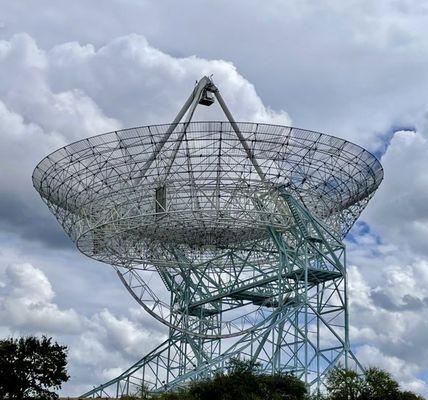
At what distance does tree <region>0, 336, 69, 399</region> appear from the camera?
69.1 meters

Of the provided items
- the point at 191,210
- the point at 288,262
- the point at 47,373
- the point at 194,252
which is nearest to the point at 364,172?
the point at 288,262

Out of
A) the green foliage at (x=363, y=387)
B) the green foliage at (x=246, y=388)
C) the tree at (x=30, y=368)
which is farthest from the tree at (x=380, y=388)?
the tree at (x=30, y=368)

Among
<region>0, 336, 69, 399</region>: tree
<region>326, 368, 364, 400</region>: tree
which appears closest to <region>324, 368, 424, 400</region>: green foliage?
<region>326, 368, 364, 400</region>: tree

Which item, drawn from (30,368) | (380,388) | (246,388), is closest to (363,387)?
(380,388)

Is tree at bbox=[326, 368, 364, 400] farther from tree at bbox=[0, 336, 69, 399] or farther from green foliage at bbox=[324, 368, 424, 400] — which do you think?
tree at bbox=[0, 336, 69, 399]

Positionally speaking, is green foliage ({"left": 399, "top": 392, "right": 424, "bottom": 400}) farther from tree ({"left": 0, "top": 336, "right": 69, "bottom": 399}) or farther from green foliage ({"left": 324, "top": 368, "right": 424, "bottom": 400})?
tree ({"left": 0, "top": 336, "right": 69, "bottom": 399})

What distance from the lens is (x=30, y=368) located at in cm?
7031

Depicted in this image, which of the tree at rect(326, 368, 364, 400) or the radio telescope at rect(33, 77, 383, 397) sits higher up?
the radio telescope at rect(33, 77, 383, 397)

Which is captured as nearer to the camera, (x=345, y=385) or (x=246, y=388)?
(x=246, y=388)

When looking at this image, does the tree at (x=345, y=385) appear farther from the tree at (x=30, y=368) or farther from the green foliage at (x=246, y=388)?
the tree at (x=30, y=368)

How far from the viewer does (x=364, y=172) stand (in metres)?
73.8

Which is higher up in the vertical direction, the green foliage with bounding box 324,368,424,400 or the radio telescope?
the radio telescope

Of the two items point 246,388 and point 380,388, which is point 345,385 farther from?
point 246,388

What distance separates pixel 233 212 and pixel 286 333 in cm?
1316
